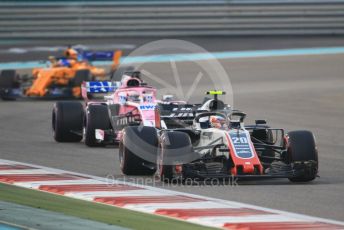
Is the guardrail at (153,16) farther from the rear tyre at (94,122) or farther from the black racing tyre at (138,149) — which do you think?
the black racing tyre at (138,149)

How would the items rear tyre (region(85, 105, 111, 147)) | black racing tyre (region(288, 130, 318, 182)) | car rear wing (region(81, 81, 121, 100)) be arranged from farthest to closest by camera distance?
car rear wing (region(81, 81, 121, 100)) → rear tyre (region(85, 105, 111, 147)) → black racing tyre (region(288, 130, 318, 182))

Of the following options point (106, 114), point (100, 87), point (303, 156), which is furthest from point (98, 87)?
point (303, 156)

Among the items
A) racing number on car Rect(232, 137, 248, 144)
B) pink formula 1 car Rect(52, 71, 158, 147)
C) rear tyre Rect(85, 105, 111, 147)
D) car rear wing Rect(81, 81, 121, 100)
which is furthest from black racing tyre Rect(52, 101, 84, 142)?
racing number on car Rect(232, 137, 248, 144)

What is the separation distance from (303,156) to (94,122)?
532 cm

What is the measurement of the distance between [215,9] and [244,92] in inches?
492

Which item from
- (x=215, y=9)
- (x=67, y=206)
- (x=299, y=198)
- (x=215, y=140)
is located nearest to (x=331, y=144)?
(x=215, y=140)

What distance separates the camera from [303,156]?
1432cm

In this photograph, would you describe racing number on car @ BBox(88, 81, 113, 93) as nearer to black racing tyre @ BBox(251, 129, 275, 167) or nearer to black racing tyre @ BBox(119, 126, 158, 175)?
black racing tyre @ BBox(251, 129, 275, 167)

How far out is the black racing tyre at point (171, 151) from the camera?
14.1m

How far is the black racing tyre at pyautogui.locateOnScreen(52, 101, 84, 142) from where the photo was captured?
774 inches

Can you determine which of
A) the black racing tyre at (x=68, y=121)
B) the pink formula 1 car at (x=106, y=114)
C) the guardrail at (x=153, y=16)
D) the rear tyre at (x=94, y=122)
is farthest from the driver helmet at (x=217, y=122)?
the guardrail at (x=153, y=16)

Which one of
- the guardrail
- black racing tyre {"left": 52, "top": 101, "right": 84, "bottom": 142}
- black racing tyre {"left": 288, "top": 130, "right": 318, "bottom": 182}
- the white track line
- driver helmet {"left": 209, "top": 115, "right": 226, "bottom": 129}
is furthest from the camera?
the guardrail

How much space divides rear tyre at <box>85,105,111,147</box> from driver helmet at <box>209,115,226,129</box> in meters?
3.76

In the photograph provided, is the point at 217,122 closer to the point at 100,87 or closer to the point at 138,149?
the point at 138,149
